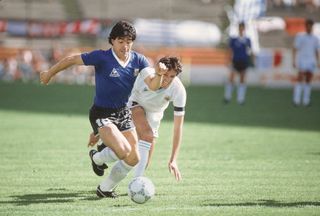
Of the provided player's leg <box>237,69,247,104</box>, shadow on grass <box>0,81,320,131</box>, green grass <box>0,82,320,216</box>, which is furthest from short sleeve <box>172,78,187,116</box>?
player's leg <box>237,69,247,104</box>

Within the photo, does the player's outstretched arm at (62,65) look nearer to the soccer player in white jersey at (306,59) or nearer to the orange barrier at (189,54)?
the soccer player in white jersey at (306,59)

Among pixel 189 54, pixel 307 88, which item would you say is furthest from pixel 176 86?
pixel 189 54

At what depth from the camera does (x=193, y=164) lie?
11.8 m

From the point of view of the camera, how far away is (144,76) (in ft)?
29.7

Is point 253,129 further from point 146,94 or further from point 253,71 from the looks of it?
point 253,71

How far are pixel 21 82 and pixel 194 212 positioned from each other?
86.2 ft

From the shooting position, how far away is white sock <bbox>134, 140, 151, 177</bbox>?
30.5ft

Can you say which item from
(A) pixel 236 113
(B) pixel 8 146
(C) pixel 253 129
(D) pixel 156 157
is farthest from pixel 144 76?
(A) pixel 236 113

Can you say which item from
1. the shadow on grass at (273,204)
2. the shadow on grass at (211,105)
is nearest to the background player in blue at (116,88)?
the shadow on grass at (273,204)

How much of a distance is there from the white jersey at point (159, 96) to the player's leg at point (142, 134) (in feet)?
0.36

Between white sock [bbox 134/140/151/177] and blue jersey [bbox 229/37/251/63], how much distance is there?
14852 millimetres

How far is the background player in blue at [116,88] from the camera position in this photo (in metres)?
8.71

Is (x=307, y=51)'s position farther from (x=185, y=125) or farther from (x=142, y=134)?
(x=142, y=134)

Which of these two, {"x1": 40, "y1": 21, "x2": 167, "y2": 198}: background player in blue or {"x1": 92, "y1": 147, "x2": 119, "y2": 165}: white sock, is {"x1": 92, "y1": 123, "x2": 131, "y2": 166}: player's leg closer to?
{"x1": 40, "y1": 21, "x2": 167, "y2": 198}: background player in blue
